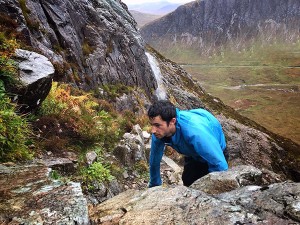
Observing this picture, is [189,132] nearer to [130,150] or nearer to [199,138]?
[199,138]

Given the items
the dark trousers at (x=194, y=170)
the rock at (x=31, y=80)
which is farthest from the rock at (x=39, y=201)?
the rock at (x=31, y=80)

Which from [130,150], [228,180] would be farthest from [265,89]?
[228,180]

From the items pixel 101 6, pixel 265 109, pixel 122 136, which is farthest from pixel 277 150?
pixel 265 109

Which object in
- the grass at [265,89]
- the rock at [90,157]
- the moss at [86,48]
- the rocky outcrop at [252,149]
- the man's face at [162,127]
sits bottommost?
the grass at [265,89]

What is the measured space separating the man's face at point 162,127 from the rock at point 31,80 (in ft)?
15.3

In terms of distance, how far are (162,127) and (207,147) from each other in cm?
96

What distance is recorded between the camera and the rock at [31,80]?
8.60 metres

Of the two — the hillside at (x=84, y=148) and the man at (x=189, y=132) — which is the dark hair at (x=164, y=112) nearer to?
the man at (x=189, y=132)

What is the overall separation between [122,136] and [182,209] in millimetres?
9389

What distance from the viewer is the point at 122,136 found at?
13297 mm

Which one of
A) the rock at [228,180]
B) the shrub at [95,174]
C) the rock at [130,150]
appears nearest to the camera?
the rock at [228,180]

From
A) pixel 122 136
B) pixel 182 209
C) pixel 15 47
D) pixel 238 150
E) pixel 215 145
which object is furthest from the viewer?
pixel 238 150

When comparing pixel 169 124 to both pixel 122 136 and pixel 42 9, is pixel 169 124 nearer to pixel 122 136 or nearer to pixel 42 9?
pixel 122 136

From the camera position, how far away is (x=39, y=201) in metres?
4.32
